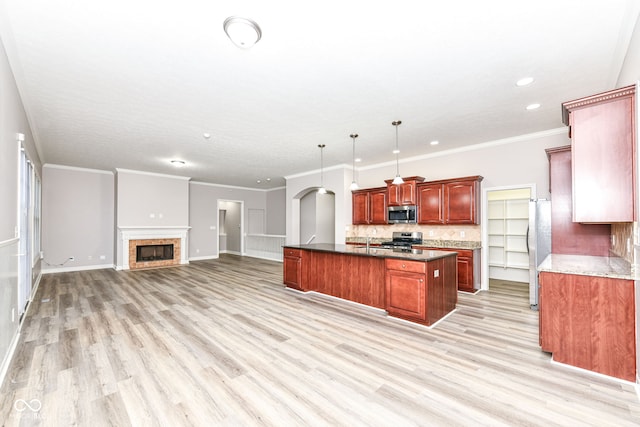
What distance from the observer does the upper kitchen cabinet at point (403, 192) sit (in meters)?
6.08

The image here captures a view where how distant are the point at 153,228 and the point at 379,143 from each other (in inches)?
266

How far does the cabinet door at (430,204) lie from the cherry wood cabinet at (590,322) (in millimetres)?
3240

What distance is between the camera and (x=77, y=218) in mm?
7539

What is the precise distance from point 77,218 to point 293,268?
6445mm

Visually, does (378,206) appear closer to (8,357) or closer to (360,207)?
(360,207)

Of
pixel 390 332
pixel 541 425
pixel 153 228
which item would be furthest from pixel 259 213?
pixel 541 425

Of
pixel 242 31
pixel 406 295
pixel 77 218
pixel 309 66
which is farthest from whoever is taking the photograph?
pixel 77 218

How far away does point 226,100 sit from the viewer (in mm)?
3510

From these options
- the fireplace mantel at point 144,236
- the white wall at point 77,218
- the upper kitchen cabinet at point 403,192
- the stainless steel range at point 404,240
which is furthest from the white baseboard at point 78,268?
the upper kitchen cabinet at point 403,192

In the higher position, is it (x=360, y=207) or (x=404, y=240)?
(x=360, y=207)

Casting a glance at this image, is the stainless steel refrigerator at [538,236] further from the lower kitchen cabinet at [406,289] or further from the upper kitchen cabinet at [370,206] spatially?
the upper kitchen cabinet at [370,206]

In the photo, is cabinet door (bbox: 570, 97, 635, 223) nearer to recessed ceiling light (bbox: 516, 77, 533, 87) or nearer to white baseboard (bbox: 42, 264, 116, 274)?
recessed ceiling light (bbox: 516, 77, 533, 87)

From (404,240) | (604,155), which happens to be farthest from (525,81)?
(404,240)

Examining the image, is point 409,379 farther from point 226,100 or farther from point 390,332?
point 226,100
